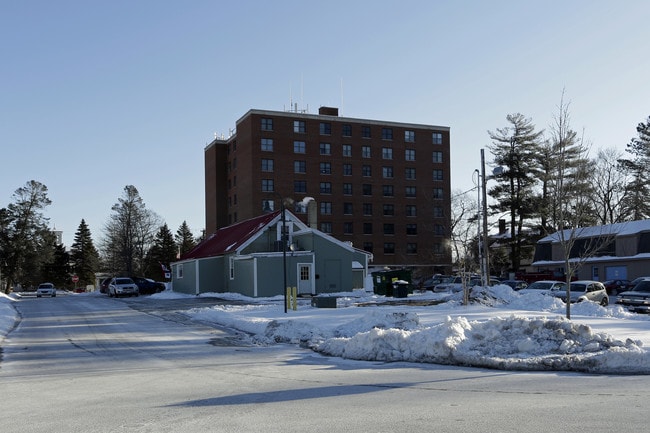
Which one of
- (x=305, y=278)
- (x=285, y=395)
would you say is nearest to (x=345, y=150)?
(x=305, y=278)

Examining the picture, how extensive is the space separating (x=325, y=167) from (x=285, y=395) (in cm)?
7620

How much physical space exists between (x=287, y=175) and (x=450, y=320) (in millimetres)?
68164

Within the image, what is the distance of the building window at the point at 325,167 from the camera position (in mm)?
85619

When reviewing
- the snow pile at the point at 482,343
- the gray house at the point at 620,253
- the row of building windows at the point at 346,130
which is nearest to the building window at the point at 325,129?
the row of building windows at the point at 346,130

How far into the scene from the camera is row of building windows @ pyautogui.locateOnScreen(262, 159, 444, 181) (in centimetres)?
8212

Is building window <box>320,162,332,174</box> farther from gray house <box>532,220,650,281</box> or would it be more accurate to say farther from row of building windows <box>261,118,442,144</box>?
gray house <box>532,220,650,281</box>

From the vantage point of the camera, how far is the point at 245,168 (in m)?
83.6

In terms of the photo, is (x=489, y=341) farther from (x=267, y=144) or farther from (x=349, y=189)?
(x=349, y=189)

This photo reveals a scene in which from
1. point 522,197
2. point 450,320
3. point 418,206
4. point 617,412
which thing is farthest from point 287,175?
point 617,412

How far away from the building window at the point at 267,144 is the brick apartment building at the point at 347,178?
0.12m

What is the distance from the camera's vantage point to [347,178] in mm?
87500

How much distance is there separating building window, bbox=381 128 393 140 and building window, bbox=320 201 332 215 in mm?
12245

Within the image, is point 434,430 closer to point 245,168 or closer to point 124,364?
point 124,364

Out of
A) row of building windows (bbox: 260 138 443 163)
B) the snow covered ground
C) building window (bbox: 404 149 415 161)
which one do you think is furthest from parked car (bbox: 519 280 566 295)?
building window (bbox: 404 149 415 161)
